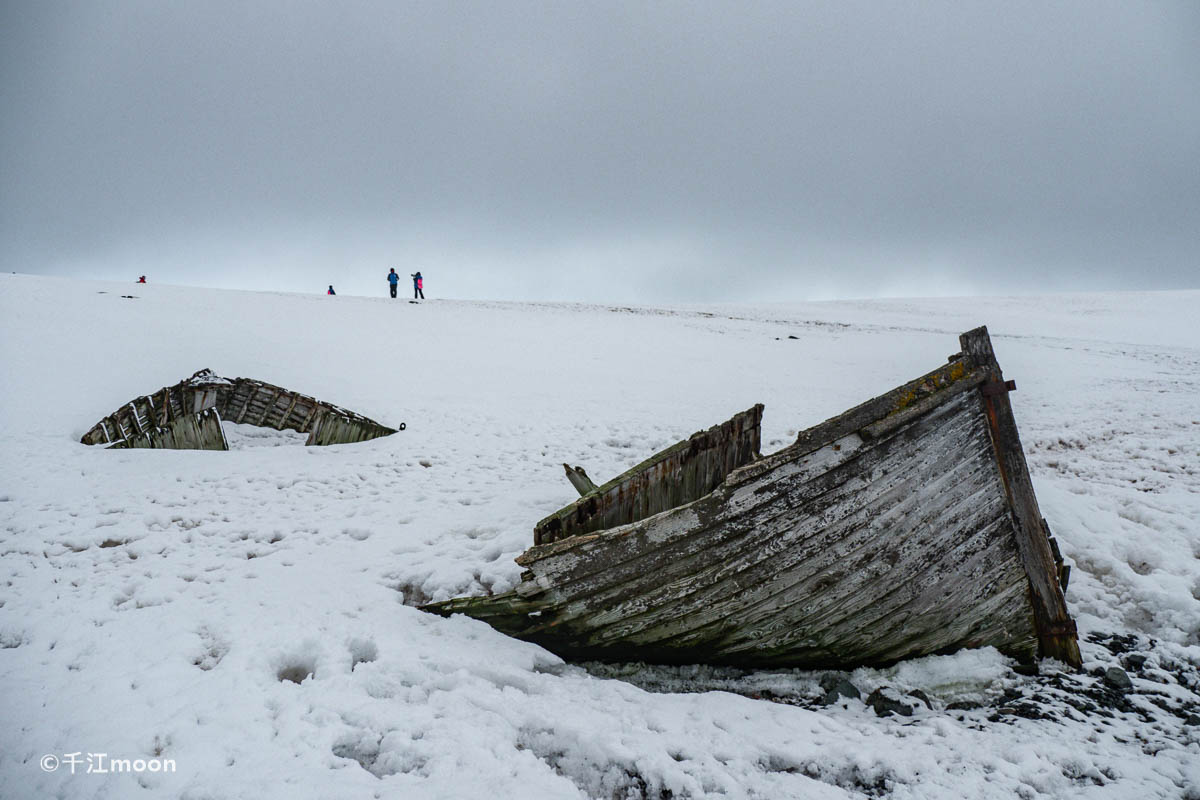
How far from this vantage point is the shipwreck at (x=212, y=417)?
25.5 ft

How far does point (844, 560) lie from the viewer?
3.51 meters

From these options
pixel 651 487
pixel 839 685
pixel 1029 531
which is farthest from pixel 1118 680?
pixel 651 487

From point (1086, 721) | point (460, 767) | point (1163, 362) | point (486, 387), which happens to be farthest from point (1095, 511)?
point (1163, 362)

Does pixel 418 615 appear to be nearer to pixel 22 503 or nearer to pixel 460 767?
pixel 460 767

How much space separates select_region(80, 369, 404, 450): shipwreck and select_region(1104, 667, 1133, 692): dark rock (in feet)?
29.8

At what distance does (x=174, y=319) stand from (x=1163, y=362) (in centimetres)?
3488

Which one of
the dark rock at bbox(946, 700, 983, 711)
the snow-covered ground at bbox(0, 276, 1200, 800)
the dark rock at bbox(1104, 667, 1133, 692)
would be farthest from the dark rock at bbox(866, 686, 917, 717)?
the dark rock at bbox(1104, 667, 1133, 692)

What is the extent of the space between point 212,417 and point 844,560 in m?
8.81

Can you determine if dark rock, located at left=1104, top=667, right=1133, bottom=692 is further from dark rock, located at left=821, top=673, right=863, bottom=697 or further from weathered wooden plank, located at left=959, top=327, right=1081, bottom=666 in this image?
dark rock, located at left=821, top=673, right=863, bottom=697

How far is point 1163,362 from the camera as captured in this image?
18.3 m

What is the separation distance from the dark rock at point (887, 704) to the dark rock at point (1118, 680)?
137cm

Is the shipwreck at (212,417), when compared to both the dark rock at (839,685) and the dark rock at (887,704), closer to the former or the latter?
the dark rock at (839,685)

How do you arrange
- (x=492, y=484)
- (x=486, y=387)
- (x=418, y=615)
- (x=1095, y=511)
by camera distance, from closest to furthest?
(x=418, y=615)
(x=1095, y=511)
(x=492, y=484)
(x=486, y=387)

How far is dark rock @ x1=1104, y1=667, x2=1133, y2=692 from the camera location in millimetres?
3376
